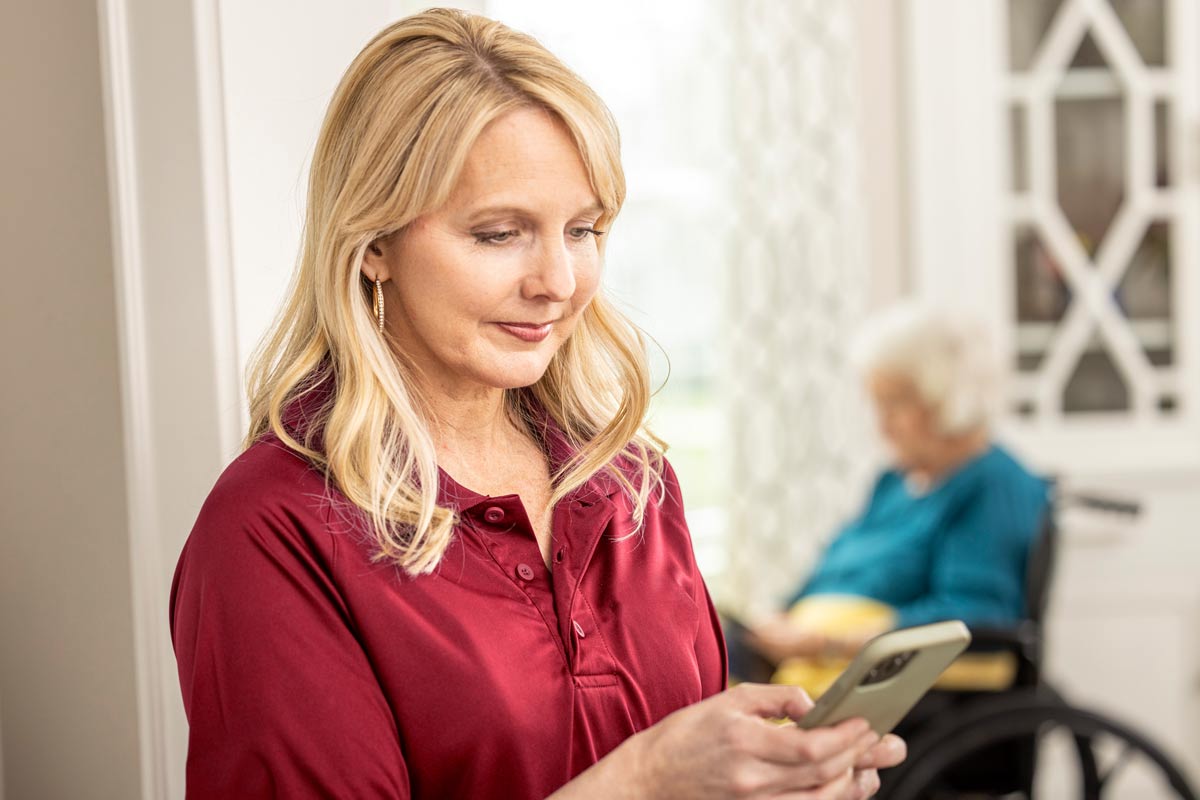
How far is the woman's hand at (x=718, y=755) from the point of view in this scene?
1.00 meters

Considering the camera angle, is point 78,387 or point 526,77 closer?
point 526,77

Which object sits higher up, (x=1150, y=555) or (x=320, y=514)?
(x=320, y=514)

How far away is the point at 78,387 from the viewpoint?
1.19m

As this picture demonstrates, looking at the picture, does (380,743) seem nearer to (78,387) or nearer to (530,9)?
(78,387)

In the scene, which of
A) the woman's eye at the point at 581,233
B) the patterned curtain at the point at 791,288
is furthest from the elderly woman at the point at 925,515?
the woman's eye at the point at 581,233

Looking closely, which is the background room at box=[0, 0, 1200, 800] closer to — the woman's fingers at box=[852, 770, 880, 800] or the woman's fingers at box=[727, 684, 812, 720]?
the woman's fingers at box=[852, 770, 880, 800]

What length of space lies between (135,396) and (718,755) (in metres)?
0.63

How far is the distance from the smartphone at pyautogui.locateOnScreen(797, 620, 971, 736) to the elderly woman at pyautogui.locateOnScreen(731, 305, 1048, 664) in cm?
147

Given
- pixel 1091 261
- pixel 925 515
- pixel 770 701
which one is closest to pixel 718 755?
pixel 770 701

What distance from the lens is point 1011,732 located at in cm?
231

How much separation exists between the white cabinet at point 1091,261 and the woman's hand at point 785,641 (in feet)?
3.79

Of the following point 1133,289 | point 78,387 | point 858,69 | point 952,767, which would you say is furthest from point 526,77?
point 1133,289

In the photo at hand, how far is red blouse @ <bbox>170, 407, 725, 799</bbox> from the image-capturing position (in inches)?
37.1

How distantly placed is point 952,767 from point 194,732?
1843 mm
